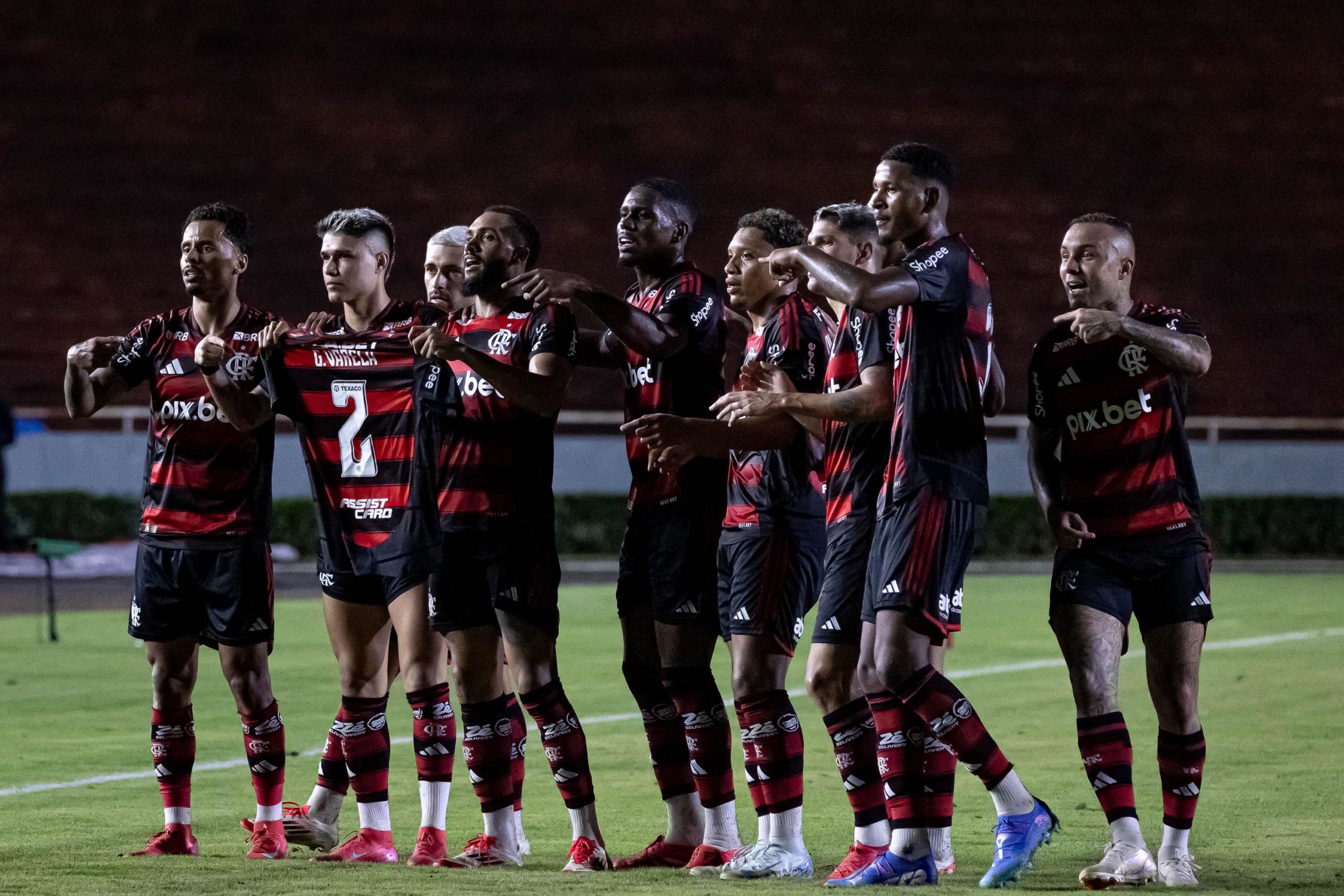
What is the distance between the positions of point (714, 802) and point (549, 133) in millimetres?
23223

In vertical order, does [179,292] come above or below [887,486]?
above

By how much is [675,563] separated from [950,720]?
116 centimetres

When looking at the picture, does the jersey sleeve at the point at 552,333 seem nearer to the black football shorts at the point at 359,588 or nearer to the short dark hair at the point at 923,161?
the black football shorts at the point at 359,588

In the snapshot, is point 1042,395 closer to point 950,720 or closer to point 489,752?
point 950,720

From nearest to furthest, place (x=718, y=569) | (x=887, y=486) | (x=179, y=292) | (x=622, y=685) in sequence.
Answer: (x=887, y=486)
(x=718, y=569)
(x=622, y=685)
(x=179, y=292)

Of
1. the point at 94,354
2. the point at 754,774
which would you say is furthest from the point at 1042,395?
the point at 94,354

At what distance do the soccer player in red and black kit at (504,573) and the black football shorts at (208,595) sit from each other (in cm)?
79

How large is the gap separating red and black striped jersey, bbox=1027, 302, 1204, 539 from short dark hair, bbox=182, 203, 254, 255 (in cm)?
302

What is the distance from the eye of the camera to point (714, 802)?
6008 millimetres

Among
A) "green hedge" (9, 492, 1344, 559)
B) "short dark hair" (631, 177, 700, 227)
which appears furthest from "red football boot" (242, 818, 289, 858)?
"green hedge" (9, 492, 1344, 559)

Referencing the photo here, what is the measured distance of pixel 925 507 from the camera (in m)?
5.39

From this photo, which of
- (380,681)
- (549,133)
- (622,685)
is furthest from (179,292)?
(380,681)

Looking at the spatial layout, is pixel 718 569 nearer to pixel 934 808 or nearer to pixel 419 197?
pixel 934 808

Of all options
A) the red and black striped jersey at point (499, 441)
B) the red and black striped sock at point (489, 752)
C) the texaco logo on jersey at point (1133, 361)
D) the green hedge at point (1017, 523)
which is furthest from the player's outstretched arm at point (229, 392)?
the green hedge at point (1017, 523)
